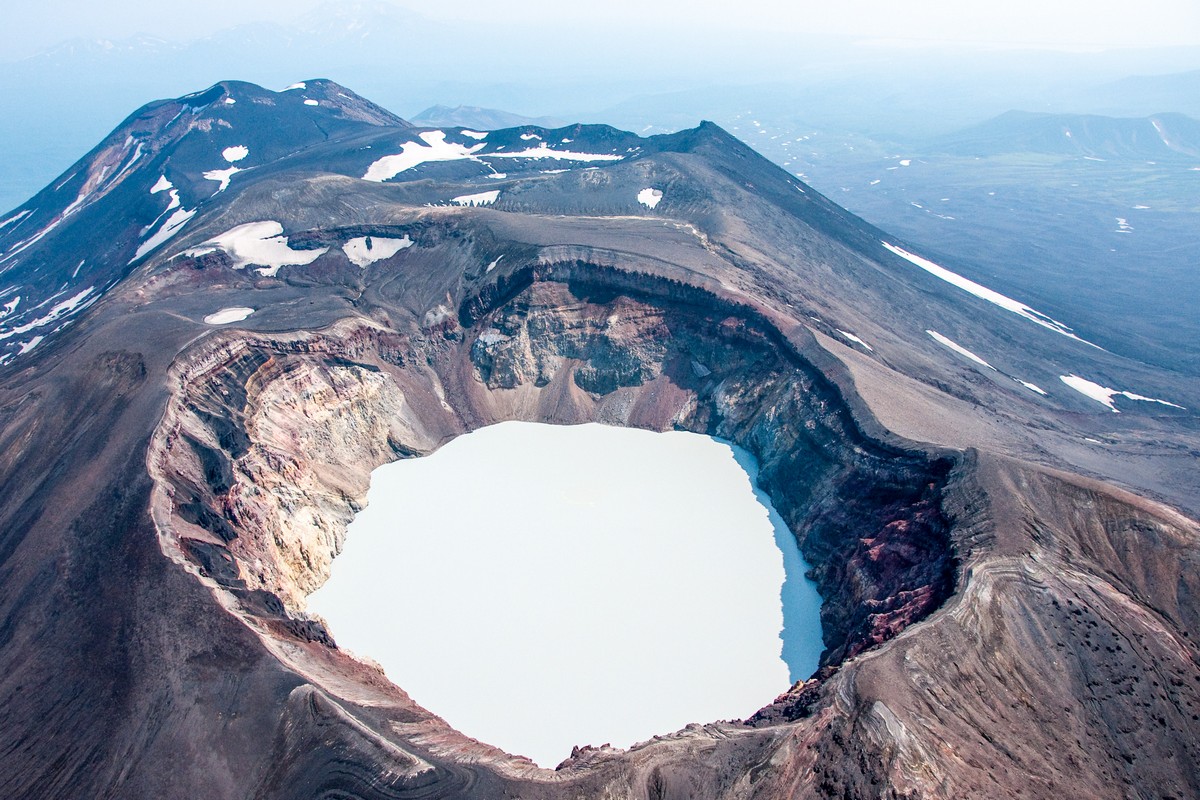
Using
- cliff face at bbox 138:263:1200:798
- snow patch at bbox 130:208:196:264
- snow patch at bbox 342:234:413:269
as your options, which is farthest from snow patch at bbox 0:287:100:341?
cliff face at bbox 138:263:1200:798

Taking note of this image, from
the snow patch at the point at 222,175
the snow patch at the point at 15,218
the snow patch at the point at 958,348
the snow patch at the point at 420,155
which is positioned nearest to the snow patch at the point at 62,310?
the snow patch at the point at 222,175

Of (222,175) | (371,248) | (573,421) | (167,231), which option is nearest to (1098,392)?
(573,421)

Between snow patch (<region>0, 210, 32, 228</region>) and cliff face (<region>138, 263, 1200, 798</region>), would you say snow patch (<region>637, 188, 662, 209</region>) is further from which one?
snow patch (<region>0, 210, 32, 228</region>)

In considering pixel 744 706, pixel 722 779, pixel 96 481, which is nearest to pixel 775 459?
pixel 744 706

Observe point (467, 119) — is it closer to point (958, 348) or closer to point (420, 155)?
point (420, 155)

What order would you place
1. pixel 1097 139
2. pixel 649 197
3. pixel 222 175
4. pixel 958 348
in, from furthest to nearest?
pixel 1097 139, pixel 222 175, pixel 649 197, pixel 958 348

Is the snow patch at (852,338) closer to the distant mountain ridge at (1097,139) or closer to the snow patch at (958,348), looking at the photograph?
the snow patch at (958,348)

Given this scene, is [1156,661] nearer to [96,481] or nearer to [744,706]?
[744,706]
